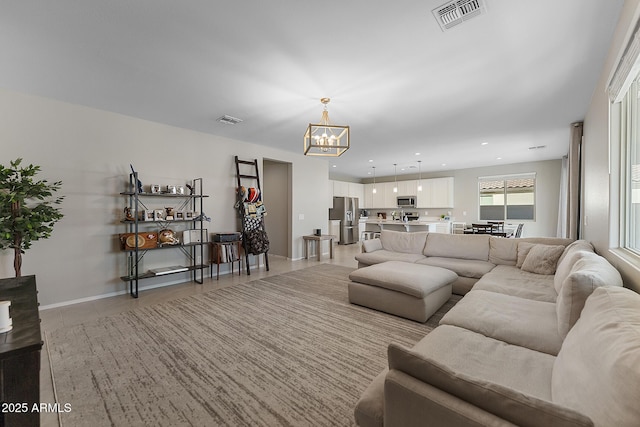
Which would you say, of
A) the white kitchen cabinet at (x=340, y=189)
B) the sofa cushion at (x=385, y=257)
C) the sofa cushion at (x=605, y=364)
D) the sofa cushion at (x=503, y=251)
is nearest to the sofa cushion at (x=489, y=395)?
the sofa cushion at (x=605, y=364)

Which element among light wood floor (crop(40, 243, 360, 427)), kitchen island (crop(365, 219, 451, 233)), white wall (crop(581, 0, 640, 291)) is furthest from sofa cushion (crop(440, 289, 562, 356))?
kitchen island (crop(365, 219, 451, 233))

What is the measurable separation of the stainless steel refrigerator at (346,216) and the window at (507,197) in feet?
13.4

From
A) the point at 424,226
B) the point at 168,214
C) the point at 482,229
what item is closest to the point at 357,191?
the point at 424,226

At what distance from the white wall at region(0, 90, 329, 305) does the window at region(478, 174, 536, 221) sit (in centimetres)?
818

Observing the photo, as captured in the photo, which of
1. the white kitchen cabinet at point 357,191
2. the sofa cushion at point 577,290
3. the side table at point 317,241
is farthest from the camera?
the white kitchen cabinet at point 357,191

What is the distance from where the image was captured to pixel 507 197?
8047mm

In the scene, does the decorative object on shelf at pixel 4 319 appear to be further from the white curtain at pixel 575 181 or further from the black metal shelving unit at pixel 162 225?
the white curtain at pixel 575 181

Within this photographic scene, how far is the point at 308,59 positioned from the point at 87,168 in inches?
133

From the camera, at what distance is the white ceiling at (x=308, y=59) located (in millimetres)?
1921

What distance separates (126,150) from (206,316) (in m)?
2.81

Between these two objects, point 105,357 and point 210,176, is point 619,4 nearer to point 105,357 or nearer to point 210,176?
point 105,357

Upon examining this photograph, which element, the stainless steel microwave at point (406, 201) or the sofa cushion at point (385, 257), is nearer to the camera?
the sofa cushion at point (385, 257)

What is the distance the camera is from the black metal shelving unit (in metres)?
3.72

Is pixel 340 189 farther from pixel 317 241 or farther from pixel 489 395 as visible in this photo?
pixel 489 395
